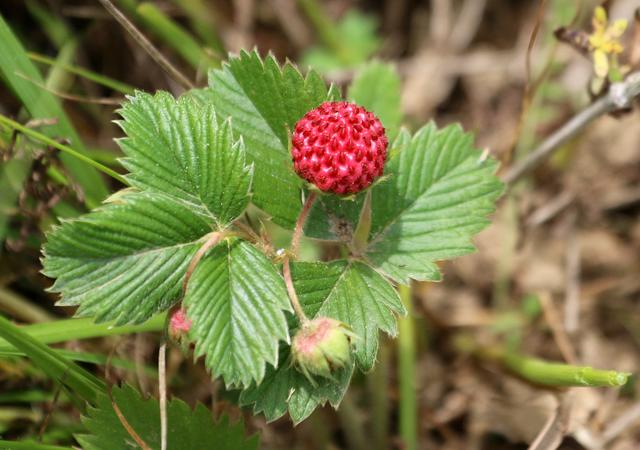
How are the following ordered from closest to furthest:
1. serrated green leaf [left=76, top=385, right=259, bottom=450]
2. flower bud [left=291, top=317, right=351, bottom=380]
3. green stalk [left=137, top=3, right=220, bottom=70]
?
flower bud [left=291, top=317, right=351, bottom=380], serrated green leaf [left=76, top=385, right=259, bottom=450], green stalk [left=137, top=3, right=220, bottom=70]

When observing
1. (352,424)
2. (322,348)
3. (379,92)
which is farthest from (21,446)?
(379,92)

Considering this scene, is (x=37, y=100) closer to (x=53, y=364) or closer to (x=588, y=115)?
(x=53, y=364)

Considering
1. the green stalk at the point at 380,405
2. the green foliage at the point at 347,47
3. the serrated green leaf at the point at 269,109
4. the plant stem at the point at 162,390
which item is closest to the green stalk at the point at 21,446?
the plant stem at the point at 162,390

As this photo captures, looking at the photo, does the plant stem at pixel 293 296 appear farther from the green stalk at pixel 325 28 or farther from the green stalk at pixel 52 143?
the green stalk at pixel 325 28

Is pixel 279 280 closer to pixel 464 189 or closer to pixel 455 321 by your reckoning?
pixel 464 189

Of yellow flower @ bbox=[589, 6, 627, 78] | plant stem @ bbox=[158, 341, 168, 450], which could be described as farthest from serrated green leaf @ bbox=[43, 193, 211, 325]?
yellow flower @ bbox=[589, 6, 627, 78]

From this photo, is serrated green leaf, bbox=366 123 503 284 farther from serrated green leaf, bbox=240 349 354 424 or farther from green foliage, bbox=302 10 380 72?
green foliage, bbox=302 10 380 72
